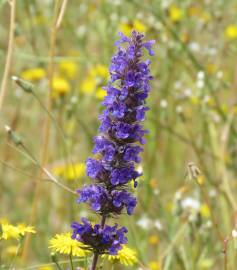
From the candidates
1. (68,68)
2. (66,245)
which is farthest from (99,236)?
(68,68)

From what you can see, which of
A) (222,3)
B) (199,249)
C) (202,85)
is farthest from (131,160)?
(222,3)

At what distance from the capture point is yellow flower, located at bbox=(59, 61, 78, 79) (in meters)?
3.64

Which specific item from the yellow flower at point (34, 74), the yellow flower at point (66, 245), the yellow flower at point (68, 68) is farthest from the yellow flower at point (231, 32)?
the yellow flower at point (66, 245)

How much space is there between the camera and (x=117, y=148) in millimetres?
1208

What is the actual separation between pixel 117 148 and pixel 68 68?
247cm

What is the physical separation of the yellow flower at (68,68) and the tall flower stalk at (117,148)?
243 cm

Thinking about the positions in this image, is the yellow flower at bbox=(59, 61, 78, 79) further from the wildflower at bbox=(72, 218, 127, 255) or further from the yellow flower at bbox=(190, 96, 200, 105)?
the wildflower at bbox=(72, 218, 127, 255)

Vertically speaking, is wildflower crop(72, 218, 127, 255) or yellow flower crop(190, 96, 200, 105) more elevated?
yellow flower crop(190, 96, 200, 105)

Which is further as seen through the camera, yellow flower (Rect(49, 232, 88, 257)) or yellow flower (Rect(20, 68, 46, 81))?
yellow flower (Rect(20, 68, 46, 81))

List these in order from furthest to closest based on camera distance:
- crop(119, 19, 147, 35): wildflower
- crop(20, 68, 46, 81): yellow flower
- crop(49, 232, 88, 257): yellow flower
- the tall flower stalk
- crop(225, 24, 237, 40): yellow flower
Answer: crop(225, 24, 237, 40): yellow flower < crop(20, 68, 46, 81): yellow flower < crop(119, 19, 147, 35): wildflower < crop(49, 232, 88, 257): yellow flower < the tall flower stalk

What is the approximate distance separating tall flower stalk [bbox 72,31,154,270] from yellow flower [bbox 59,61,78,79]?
2.43 meters

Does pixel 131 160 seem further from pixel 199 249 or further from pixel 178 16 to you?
pixel 178 16

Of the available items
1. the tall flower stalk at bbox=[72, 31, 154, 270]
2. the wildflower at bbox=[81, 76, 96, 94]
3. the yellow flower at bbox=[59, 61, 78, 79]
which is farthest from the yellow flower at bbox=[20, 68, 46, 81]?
the tall flower stalk at bbox=[72, 31, 154, 270]

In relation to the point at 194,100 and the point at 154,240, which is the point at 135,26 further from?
the point at 154,240
